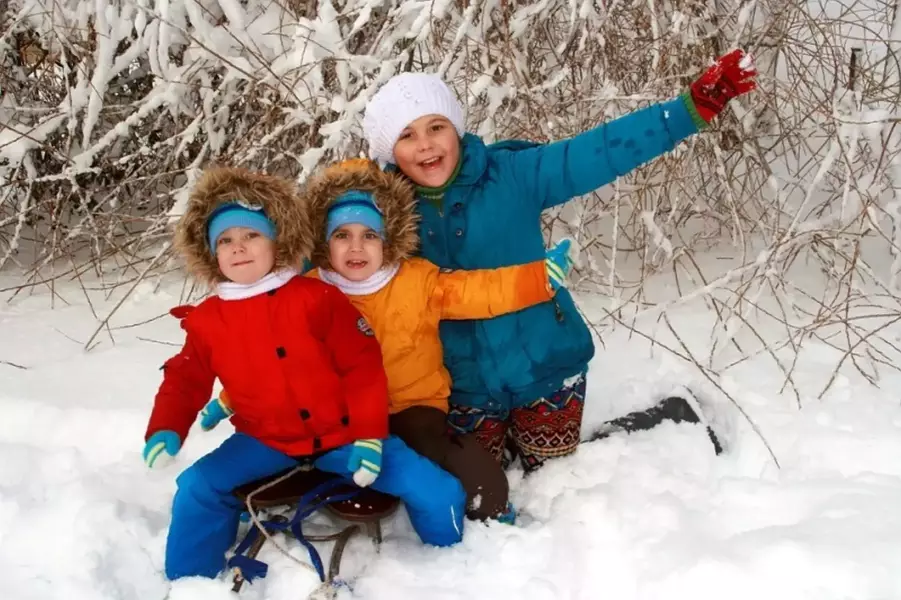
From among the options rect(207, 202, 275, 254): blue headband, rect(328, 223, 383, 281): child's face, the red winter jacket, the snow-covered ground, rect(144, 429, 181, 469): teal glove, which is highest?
rect(207, 202, 275, 254): blue headband

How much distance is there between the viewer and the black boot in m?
2.32

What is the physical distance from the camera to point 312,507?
1898 millimetres

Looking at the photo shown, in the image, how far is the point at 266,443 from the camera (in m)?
1.92

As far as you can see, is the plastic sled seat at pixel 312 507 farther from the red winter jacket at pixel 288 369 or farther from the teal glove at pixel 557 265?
the teal glove at pixel 557 265

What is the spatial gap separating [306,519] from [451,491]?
0.45 metres

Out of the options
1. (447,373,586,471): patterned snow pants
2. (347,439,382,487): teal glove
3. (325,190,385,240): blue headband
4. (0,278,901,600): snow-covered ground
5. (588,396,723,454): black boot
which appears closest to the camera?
(0,278,901,600): snow-covered ground

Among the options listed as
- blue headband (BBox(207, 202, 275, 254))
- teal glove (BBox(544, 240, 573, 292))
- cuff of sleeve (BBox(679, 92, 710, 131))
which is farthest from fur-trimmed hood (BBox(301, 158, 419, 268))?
cuff of sleeve (BBox(679, 92, 710, 131))

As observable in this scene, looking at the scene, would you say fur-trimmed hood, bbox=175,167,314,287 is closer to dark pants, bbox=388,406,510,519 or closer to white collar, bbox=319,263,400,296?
white collar, bbox=319,263,400,296

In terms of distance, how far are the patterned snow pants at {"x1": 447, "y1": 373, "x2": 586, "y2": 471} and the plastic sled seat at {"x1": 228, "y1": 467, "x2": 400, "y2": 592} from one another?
1.12 ft

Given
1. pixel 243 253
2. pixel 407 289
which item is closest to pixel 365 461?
pixel 407 289

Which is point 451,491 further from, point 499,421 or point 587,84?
point 587,84

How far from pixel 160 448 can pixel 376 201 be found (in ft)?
2.63

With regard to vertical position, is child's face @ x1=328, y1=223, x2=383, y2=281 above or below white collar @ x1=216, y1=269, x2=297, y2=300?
above

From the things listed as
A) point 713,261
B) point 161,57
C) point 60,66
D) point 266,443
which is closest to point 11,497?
point 266,443
